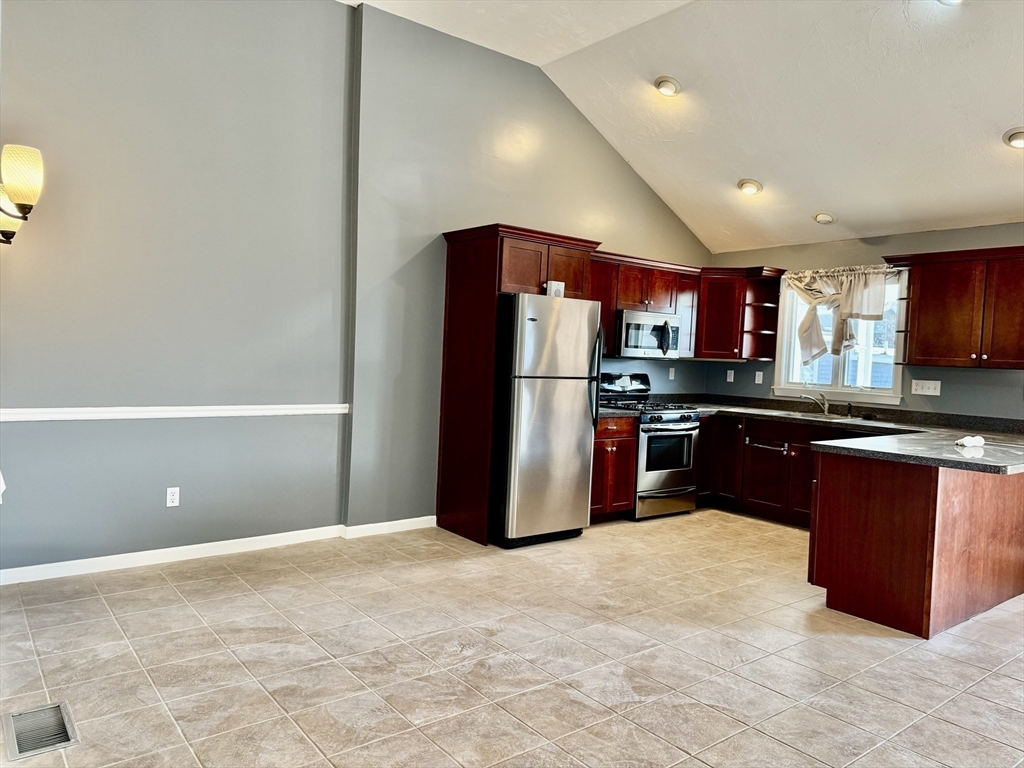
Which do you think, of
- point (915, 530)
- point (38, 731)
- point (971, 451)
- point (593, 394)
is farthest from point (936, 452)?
point (38, 731)

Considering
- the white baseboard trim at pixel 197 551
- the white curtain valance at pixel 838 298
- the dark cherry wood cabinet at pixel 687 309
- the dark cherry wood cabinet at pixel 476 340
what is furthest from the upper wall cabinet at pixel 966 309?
the white baseboard trim at pixel 197 551

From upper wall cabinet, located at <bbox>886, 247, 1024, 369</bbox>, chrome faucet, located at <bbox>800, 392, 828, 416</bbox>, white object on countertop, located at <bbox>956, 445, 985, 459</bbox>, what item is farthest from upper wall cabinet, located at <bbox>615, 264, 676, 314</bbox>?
white object on countertop, located at <bbox>956, 445, 985, 459</bbox>

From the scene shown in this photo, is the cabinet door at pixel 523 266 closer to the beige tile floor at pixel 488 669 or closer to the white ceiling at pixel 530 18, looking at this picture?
the white ceiling at pixel 530 18

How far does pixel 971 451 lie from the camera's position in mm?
3623

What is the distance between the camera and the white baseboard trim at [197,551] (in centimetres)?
372

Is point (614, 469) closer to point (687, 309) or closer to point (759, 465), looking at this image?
point (759, 465)

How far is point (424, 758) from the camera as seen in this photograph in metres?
2.28

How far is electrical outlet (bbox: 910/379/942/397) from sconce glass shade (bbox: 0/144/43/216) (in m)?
5.79

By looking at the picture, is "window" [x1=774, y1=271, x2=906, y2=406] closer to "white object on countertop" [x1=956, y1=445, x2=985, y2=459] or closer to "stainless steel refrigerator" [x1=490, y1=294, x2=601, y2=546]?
"white object on countertop" [x1=956, y1=445, x2=985, y2=459]

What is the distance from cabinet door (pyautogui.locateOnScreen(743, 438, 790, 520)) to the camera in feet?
18.7

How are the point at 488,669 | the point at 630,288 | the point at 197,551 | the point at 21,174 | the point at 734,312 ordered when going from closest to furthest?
the point at 488,669 → the point at 21,174 → the point at 197,551 → the point at 630,288 → the point at 734,312

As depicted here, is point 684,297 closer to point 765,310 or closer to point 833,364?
point 765,310

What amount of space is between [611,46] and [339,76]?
1.90 meters

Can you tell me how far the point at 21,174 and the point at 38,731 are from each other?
2.35 meters
